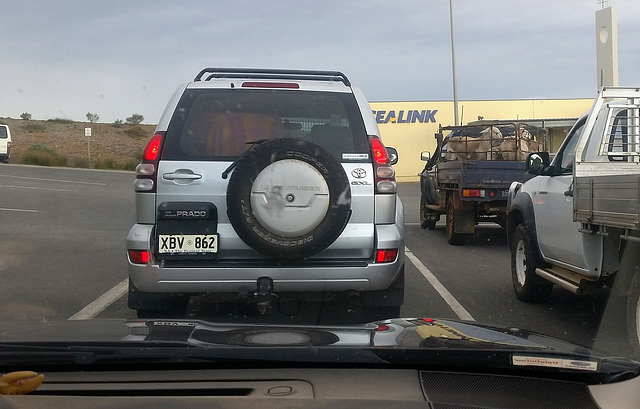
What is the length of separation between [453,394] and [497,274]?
6.99m

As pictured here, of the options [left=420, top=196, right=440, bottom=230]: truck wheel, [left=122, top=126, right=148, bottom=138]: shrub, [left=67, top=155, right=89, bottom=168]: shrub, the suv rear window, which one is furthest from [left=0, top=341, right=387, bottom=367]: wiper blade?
[left=122, top=126, right=148, bottom=138]: shrub

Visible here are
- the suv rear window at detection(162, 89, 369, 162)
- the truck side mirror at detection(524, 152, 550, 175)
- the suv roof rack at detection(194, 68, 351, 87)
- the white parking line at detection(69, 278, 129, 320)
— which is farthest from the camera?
the truck side mirror at detection(524, 152, 550, 175)

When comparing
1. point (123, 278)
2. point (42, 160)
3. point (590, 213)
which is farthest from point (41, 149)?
point (590, 213)

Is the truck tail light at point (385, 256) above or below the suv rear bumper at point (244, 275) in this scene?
above

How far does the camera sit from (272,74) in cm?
592

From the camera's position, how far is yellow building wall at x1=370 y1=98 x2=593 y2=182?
3750 centimetres

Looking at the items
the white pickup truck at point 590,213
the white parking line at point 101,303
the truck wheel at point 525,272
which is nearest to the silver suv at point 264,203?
the white parking line at point 101,303

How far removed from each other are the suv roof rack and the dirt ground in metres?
43.3

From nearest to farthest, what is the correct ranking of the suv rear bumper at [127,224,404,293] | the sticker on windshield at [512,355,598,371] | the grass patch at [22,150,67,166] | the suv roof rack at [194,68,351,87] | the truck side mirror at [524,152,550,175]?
the sticker on windshield at [512,355,598,371] < the suv rear bumper at [127,224,404,293] < the suv roof rack at [194,68,351,87] < the truck side mirror at [524,152,550,175] < the grass patch at [22,150,67,166]

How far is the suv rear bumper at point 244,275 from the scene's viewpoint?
16.0ft

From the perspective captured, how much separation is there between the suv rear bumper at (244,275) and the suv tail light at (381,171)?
43 cm

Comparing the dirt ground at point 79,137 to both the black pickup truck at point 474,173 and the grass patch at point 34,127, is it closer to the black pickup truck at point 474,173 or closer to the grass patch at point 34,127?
the grass patch at point 34,127

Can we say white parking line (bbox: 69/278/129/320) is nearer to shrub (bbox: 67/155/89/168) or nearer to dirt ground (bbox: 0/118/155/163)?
shrub (bbox: 67/155/89/168)

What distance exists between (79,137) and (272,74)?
64.7 m
